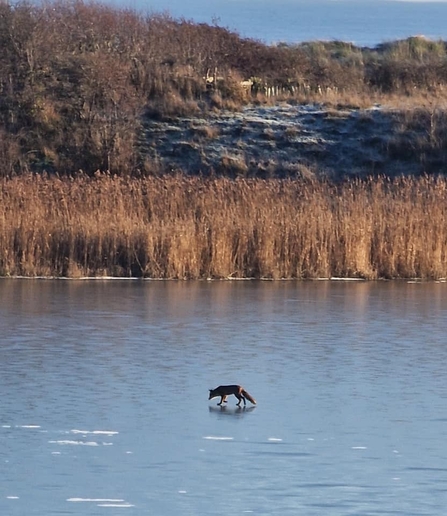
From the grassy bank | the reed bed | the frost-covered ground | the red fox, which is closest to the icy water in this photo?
the red fox

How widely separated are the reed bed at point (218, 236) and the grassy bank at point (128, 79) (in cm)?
726

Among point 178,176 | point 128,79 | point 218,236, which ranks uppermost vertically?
point 128,79

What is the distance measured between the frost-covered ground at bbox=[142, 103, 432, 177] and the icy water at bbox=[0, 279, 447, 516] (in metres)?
10.4

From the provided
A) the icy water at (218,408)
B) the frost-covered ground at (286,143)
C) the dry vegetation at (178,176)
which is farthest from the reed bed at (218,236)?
the frost-covered ground at (286,143)

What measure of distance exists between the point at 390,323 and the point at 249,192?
469cm

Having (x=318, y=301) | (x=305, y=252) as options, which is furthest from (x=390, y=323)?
(x=305, y=252)

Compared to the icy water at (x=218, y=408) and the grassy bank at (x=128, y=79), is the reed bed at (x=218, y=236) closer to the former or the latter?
the icy water at (x=218, y=408)

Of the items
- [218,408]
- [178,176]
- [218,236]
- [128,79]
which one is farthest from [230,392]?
[128,79]

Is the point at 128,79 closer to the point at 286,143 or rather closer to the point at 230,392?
the point at 286,143

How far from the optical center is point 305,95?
2544cm

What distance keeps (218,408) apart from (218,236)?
6.36 metres

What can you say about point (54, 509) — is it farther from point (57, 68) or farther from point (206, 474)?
point (57, 68)

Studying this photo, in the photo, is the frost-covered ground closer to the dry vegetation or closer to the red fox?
the dry vegetation

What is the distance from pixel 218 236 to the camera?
1377 centimetres
